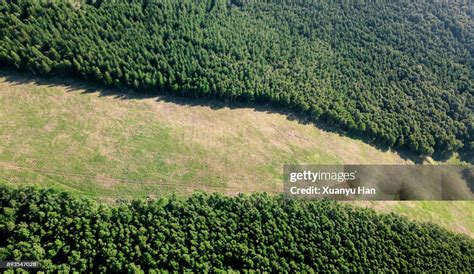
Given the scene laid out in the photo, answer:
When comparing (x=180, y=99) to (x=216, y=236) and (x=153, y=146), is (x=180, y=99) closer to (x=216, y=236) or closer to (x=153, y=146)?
(x=153, y=146)

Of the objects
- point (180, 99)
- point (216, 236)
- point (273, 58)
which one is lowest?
point (216, 236)

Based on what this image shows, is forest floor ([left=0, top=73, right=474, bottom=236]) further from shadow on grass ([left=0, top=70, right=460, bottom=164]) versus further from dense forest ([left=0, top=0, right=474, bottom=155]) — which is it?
dense forest ([left=0, top=0, right=474, bottom=155])

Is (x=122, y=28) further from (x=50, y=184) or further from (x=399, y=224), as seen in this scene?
(x=399, y=224)

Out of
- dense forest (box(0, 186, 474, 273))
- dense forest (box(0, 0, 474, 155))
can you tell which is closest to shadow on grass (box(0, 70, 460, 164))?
dense forest (box(0, 0, 474, 155))

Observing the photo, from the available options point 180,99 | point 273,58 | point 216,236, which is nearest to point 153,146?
point 180,99

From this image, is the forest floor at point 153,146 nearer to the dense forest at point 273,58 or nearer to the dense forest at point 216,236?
the dense forest at point 273,58
